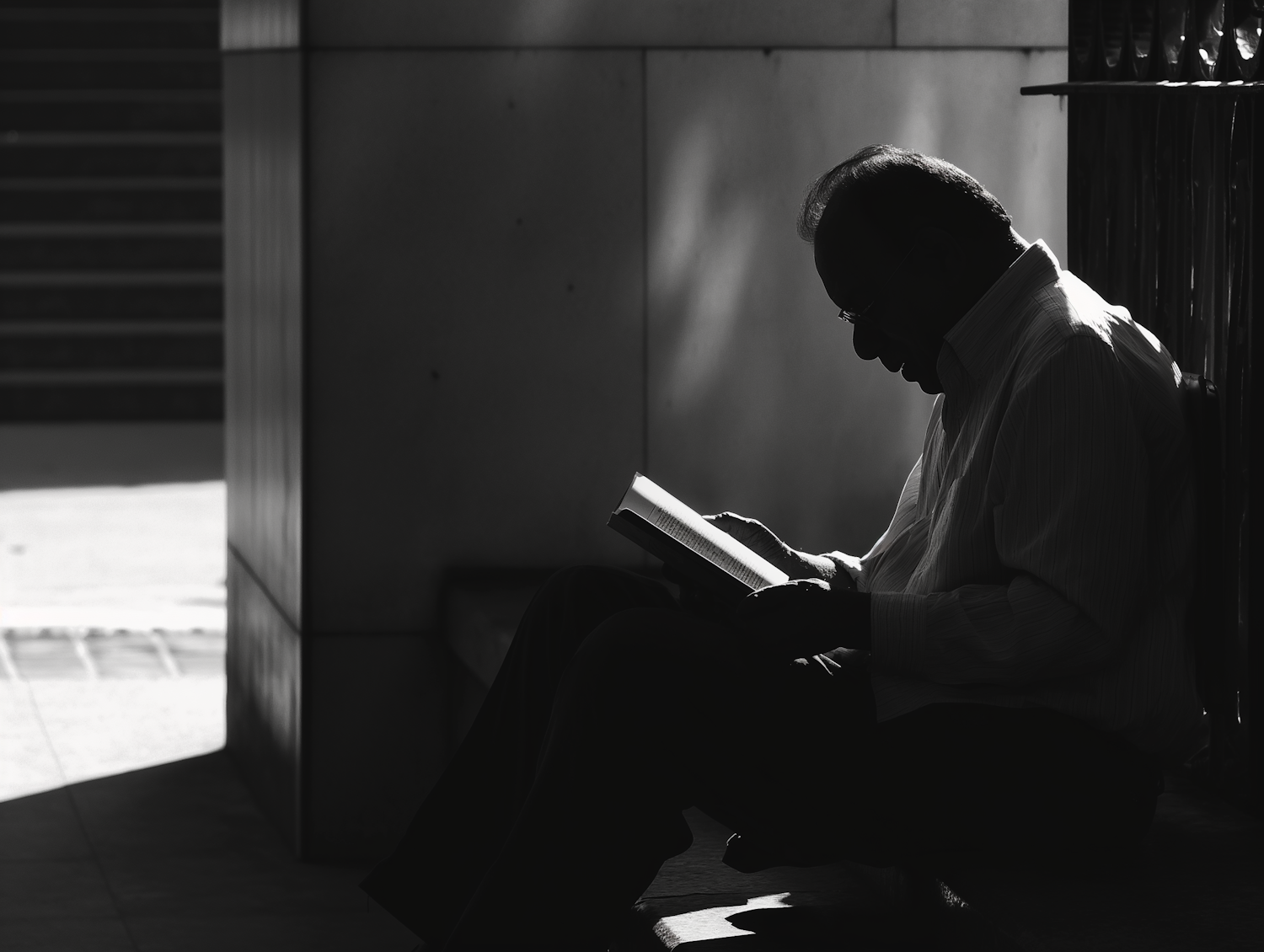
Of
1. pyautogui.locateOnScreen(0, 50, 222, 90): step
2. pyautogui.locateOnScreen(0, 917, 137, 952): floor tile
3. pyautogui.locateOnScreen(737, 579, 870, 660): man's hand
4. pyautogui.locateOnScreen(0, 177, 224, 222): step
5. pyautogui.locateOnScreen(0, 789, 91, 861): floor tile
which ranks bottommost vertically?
pyautogui.locateOnScreen(0, 789, 91, 861): floor tile

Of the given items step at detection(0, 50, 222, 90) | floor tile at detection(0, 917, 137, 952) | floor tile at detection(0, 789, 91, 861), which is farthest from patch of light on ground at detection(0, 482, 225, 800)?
step at detection(0, 50, 222, 90)

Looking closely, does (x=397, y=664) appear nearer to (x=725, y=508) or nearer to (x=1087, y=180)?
(x=725, y=508)

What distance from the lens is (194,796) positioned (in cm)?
539

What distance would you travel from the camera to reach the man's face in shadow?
9.12 feet

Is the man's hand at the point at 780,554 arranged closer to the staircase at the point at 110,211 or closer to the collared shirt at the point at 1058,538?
the collared shirt at the point at 1058,538

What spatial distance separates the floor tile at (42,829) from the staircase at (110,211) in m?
9.84

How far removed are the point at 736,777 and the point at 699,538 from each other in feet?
1.25

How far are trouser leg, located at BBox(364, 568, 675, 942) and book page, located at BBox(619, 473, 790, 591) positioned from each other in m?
0.18

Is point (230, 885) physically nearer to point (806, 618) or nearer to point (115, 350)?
point (806, 618)

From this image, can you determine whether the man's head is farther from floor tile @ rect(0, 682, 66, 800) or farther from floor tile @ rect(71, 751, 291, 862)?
floor tile @ rect(0, 682, 66, 800)

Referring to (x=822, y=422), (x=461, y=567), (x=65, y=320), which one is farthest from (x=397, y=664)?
(x=65, y=320)

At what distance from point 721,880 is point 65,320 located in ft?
44.0

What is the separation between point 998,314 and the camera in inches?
108

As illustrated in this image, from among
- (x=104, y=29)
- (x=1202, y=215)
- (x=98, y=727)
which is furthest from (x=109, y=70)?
(x=1202, y=215)
